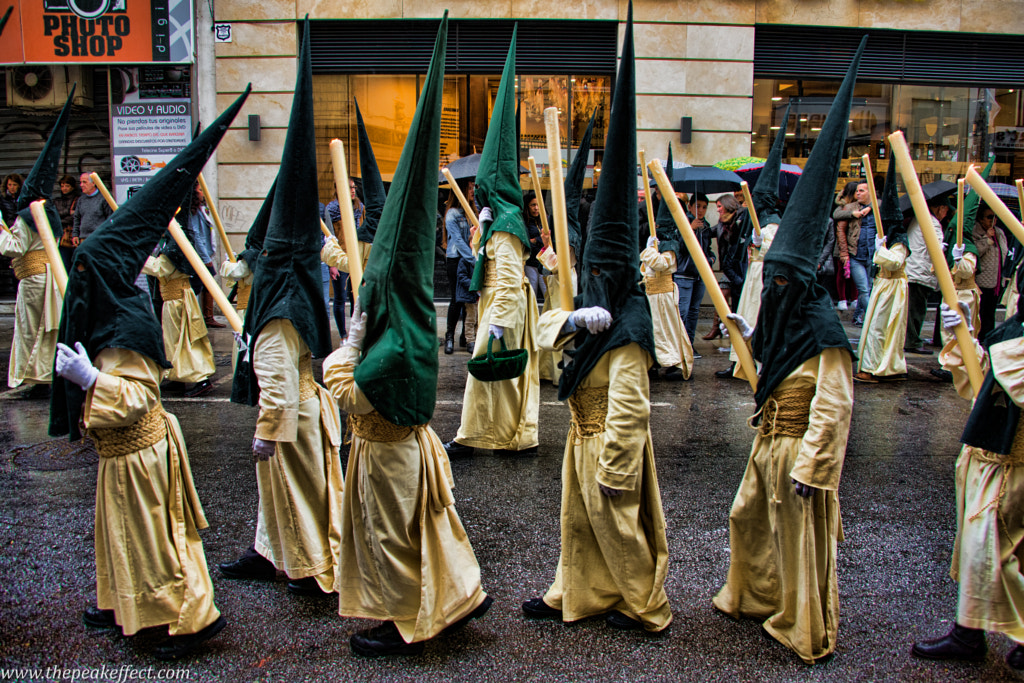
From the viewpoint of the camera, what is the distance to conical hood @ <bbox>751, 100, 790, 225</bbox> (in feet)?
18.5

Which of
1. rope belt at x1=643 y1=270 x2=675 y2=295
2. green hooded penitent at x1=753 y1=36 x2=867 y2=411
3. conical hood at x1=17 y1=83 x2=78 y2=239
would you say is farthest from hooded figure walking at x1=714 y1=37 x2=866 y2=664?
rope belt at x1=643 y1=270 x2=675 y2=295

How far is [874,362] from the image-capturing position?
8.37 metres

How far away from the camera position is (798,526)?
3.07m

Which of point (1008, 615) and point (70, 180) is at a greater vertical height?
point (70, 180)

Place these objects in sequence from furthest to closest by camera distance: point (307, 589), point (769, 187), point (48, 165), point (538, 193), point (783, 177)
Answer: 1. point (783, 177)
2. point (769, 187)
3. point (538, 193)
4. point (48, 165)
5. point (307, 589)

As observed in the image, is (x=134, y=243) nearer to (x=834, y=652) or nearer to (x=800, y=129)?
(x=834, y=652)

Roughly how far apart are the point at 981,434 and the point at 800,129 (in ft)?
37.5

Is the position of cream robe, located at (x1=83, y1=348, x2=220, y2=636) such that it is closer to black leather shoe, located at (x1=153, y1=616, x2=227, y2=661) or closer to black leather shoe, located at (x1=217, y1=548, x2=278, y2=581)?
black leather shoe, located at (x1=153, y1=616, x2=227, y2=661)

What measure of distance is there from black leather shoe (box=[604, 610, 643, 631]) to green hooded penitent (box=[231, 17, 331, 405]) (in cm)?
178

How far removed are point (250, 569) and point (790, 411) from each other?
8.93ft

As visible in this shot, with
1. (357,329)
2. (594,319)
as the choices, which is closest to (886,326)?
(594,319)

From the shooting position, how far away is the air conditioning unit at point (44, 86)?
12703 millimetres

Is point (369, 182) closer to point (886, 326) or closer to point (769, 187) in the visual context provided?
point (769, 187)

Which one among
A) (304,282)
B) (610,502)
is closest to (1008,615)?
(610,502)
